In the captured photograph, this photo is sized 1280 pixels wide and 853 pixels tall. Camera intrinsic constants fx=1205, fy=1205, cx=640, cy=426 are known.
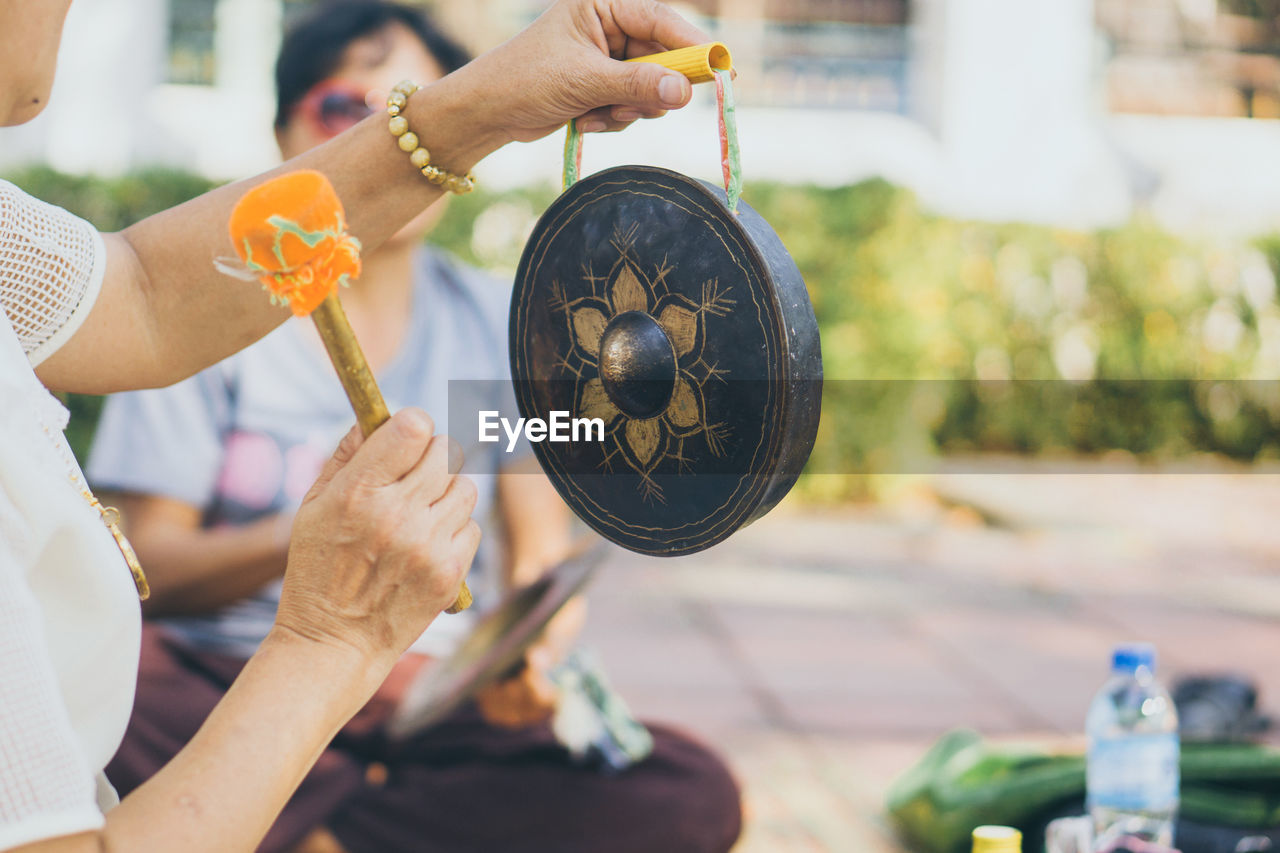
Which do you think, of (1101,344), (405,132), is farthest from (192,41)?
(405,132)

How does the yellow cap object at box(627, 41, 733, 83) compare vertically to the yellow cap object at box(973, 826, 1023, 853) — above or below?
above

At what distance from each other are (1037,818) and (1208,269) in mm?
7641

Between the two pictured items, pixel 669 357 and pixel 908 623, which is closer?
pixel 669 357

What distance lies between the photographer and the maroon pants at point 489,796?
217cm

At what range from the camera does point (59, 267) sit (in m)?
1.36

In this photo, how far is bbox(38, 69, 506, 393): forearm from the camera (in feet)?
4.66

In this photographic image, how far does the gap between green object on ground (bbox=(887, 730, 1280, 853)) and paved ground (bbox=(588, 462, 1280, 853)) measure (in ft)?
0.80

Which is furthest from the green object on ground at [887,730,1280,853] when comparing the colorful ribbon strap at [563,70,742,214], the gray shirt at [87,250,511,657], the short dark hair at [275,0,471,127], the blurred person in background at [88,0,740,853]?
the short dark hair at [275,0,471,127]

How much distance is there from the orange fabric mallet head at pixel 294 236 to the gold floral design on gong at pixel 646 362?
0.36m

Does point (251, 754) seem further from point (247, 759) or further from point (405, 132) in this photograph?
point (405, 132)

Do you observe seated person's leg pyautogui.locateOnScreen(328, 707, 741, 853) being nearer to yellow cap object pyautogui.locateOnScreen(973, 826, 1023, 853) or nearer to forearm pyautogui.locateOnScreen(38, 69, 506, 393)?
yellow cap object pyautogui.locateOnScreen(973, 826, 1023, 853)

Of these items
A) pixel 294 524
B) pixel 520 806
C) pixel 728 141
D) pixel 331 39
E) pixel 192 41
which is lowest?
pixel 520 806

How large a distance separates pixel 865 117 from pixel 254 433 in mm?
10191

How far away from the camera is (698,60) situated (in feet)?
4.12
